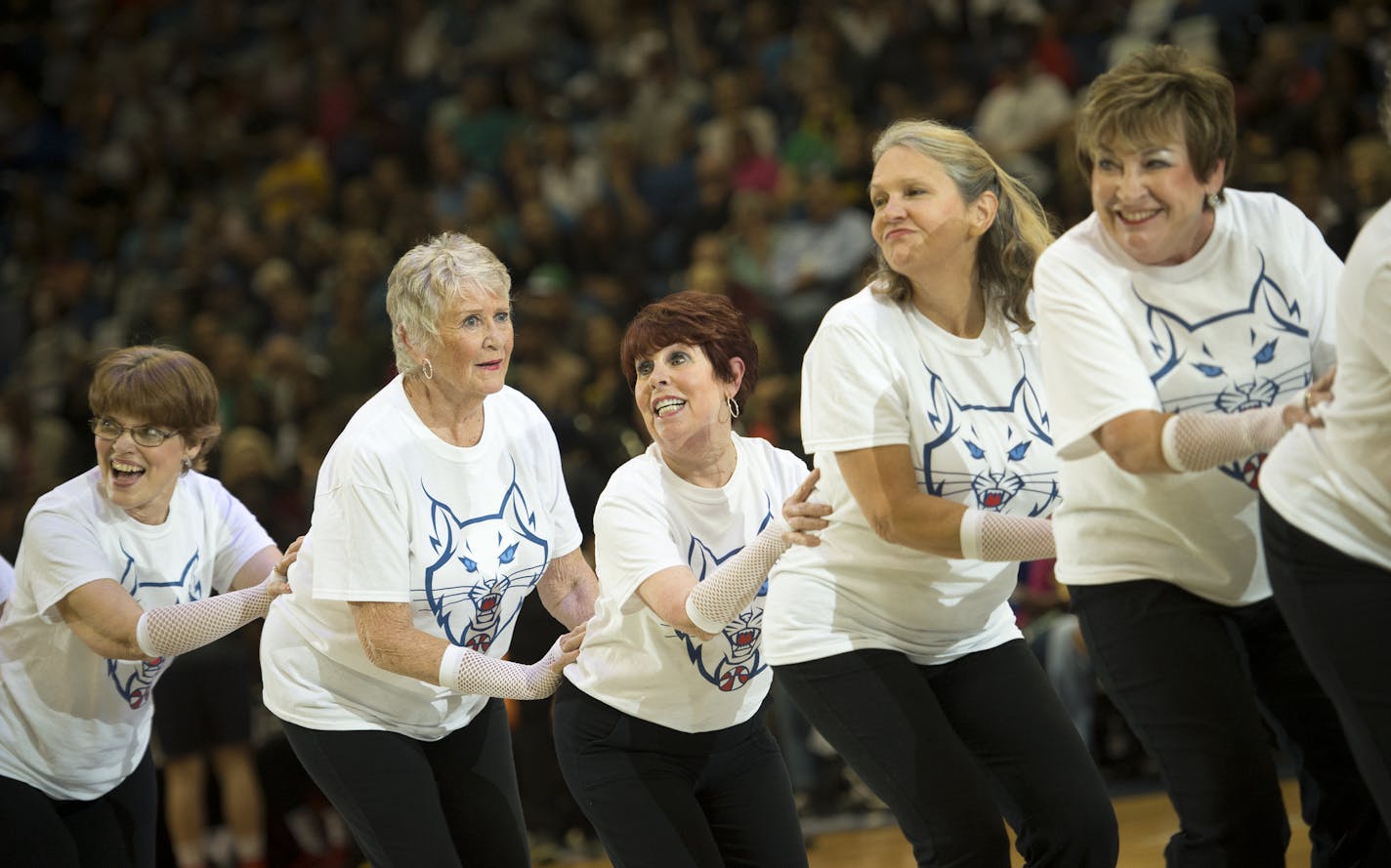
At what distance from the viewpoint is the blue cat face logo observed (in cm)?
323

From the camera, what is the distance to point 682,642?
10.6 feet

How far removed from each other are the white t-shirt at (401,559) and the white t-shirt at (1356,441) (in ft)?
5.46

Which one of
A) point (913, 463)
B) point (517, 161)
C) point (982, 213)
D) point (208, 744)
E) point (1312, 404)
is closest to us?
point (1312, 404)

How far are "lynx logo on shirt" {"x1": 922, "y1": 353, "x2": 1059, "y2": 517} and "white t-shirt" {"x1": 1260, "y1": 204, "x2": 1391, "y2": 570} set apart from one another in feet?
2.28

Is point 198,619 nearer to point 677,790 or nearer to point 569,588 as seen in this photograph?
point 569,588

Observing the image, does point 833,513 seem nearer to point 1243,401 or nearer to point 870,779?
point 870,779

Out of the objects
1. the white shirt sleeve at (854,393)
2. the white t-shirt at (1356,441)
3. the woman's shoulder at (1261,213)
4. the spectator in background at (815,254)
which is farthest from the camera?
the spectator in background at (815,254)

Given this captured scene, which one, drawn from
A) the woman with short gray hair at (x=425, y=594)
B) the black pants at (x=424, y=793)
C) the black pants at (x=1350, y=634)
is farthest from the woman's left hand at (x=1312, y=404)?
the black pants at (x=424, y=793)

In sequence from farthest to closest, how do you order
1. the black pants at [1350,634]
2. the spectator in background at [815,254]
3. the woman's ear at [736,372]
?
1. the spectator in background at [815,254]
2. the woman's ear at [736,372]
3. the black pants at [1350,634]

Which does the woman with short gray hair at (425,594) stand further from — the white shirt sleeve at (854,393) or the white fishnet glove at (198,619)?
the white shirt sleeve at (854,393)

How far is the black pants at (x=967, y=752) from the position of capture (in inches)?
109

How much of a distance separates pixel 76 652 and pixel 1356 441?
9.56 feet

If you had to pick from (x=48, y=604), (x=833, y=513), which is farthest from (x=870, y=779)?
(x=48, y=604)

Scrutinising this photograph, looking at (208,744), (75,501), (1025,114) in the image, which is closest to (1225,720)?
(75,501)
